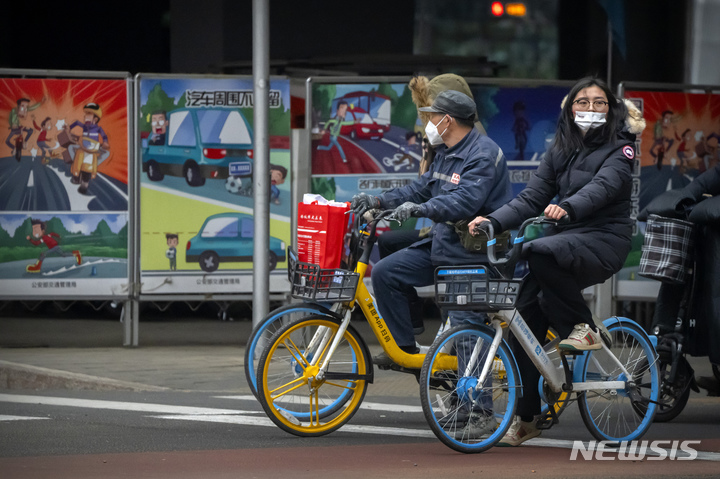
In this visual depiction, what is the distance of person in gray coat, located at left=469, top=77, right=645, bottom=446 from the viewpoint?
5.88 m

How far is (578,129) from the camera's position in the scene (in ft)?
20.3

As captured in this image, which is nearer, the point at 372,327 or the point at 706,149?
the point at 372,327

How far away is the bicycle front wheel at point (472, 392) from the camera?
5.85 m

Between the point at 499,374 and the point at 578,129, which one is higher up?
the point at 578,129

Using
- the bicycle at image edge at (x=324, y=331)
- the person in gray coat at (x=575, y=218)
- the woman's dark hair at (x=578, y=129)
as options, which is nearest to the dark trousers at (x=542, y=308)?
the person in gray coat at (x=575, y=218)

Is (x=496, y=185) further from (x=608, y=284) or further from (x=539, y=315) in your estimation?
(x=608, y=284)

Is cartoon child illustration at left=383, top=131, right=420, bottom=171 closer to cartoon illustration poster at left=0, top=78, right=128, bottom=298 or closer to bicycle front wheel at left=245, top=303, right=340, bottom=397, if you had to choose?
cartoon illustration poster at left=0, top=78, right=128, bottom=298

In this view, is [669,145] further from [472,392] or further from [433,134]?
[472,392]

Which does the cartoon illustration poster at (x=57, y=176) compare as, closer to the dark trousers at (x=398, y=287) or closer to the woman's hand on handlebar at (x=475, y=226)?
the dark trousers at (x=398, y=287)

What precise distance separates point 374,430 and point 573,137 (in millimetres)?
2013

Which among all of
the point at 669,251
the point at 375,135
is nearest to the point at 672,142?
the point at 375,135

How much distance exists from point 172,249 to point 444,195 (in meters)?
4.45

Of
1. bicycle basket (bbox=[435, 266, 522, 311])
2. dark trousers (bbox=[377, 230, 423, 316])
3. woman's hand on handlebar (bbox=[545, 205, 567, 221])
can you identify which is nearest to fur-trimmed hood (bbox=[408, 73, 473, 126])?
dark trousers (bbox=[377, 230, 423, 316])

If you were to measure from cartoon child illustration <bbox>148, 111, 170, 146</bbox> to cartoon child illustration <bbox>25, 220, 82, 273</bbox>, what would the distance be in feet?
3.75
